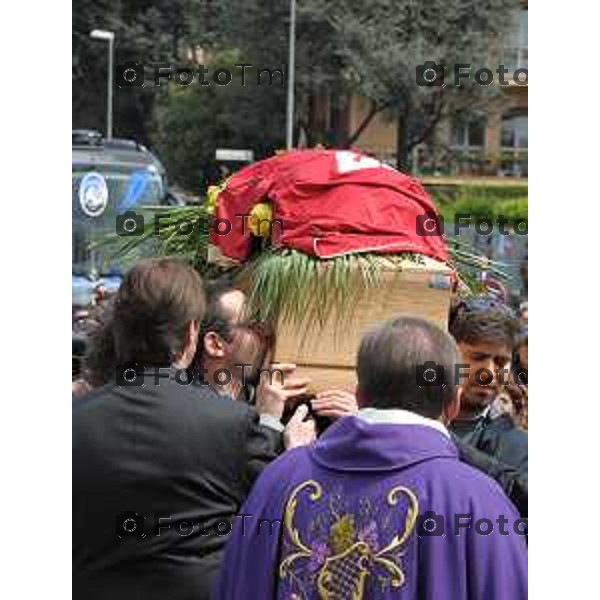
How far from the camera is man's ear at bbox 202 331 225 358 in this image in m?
2.68

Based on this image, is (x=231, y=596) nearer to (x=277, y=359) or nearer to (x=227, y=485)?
(x=227, y=485)

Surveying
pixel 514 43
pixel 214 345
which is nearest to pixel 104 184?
pixel 214 345

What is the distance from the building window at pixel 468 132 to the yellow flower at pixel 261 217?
2420cm

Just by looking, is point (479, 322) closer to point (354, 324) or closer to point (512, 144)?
point (354, 324)

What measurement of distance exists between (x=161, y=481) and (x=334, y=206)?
723 millimetres

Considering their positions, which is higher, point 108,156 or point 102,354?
point 108,156

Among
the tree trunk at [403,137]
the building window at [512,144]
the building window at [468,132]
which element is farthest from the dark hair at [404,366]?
the building window at [468,132]

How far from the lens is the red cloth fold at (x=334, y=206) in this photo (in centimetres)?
272

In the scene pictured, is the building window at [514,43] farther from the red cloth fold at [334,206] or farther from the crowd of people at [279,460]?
the crowd of people at [279,460]

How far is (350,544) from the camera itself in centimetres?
200

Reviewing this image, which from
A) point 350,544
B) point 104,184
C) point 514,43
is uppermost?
point 514,43

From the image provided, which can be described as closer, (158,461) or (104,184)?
(158,461)
